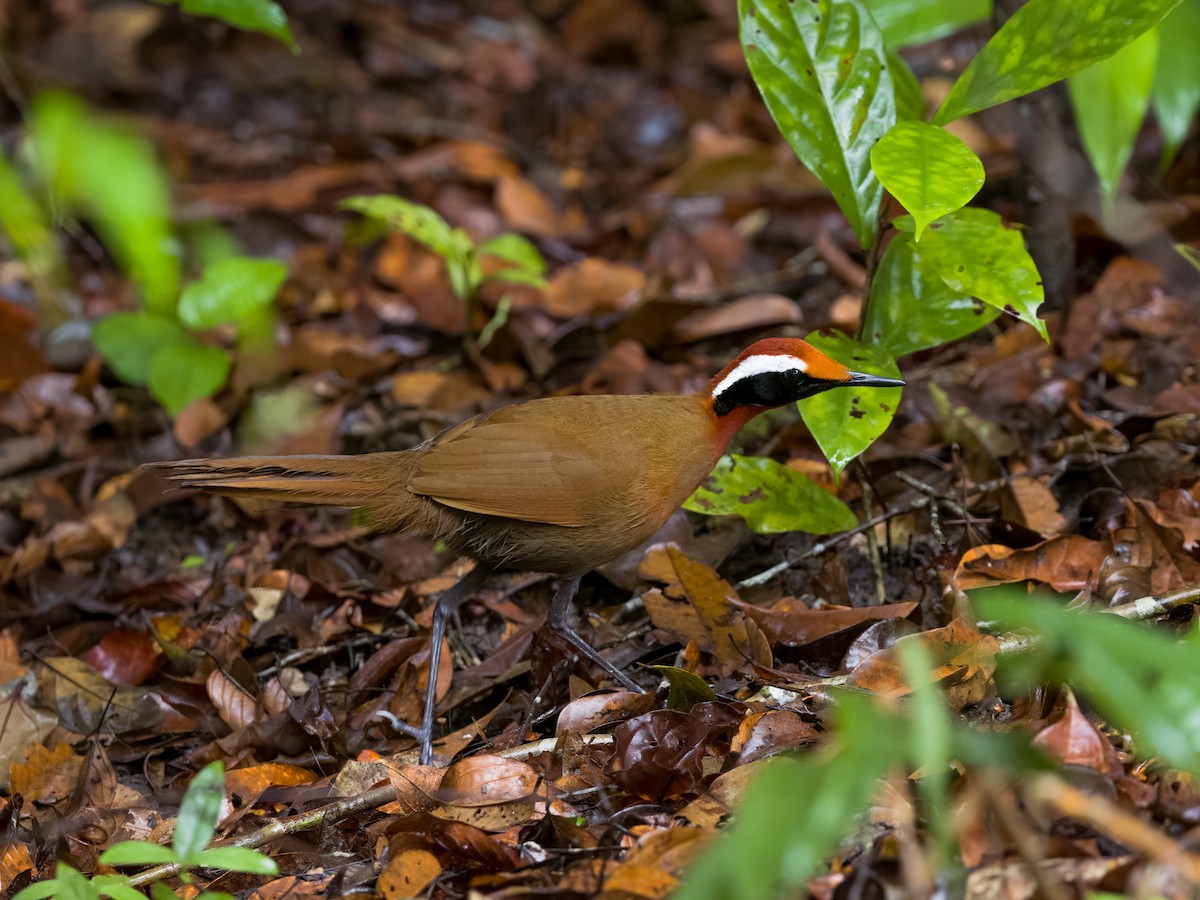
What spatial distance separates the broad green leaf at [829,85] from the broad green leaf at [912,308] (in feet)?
0.55

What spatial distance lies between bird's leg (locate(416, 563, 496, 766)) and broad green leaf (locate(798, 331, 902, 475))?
1.16 m

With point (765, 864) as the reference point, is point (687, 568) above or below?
below

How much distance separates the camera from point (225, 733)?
387cm

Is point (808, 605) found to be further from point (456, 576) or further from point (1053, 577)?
point (456, 576)

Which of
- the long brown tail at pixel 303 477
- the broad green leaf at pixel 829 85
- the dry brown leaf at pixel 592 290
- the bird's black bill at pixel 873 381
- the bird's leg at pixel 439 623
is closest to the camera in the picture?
the bird's black bill at pixel 873 381

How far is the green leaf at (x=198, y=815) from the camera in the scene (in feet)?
7.75

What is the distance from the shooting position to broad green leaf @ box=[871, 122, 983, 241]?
287 cm

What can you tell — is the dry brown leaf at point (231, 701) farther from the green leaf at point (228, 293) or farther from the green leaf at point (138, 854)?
the green leaf at point (228, 293)

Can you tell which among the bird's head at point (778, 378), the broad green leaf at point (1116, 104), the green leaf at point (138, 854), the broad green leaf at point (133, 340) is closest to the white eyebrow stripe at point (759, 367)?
the bird's head at point (778, 378)

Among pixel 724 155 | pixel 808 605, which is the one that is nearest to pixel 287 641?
pixel 808 605

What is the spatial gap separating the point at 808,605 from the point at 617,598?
76cm

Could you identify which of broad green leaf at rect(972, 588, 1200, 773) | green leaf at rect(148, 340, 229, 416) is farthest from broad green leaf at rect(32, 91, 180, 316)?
broad green leaf at rect(972, 588, 1200, 773)

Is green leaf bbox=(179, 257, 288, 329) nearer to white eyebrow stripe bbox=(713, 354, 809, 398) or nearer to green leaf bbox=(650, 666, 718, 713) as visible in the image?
white eyebrow stripe bbox=(713, 354, 809, 398)

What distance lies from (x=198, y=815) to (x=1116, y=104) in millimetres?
3762
